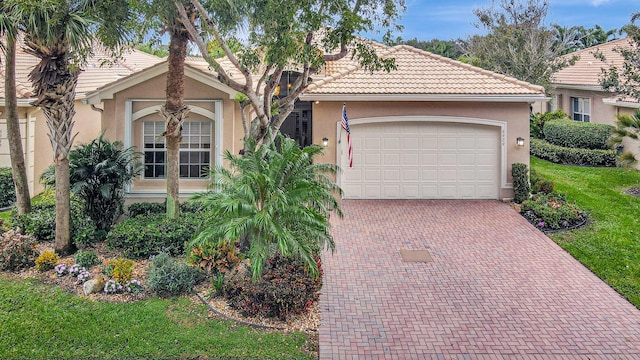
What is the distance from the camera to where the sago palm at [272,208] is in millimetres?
8782

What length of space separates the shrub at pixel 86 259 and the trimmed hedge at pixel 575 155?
19.1 m

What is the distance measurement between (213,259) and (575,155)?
17.7 meters

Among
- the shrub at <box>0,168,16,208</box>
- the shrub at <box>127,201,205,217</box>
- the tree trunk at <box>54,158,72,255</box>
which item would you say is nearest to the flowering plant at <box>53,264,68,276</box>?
the tree trunk at <box>54,158,72,255</box>

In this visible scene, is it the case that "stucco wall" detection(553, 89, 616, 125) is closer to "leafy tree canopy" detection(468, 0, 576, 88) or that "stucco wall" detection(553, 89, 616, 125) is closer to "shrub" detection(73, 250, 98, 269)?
"leafy tree canopy" detection(468, 0, 576, 88)

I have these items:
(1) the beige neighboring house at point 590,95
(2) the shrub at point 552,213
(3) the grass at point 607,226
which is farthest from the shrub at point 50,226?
(1) the beige neighboring house at point 590,95

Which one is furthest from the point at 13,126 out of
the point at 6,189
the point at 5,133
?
the point at 5,133

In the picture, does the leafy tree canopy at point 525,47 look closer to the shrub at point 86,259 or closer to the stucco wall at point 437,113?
the stucco wall at point 437,113

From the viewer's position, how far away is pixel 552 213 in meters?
14.6

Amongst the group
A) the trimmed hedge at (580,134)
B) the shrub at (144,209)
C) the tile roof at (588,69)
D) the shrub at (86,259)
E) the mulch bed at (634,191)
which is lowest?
the shrub at (86,259)

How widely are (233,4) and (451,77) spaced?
9425 mm

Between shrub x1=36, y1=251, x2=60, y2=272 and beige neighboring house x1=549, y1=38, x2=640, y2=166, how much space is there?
20.3 meters

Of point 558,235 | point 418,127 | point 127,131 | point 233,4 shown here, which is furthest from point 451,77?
point 127,131

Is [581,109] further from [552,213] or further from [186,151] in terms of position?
[186,151]

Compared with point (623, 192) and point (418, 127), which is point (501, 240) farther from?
point (623, 192)
